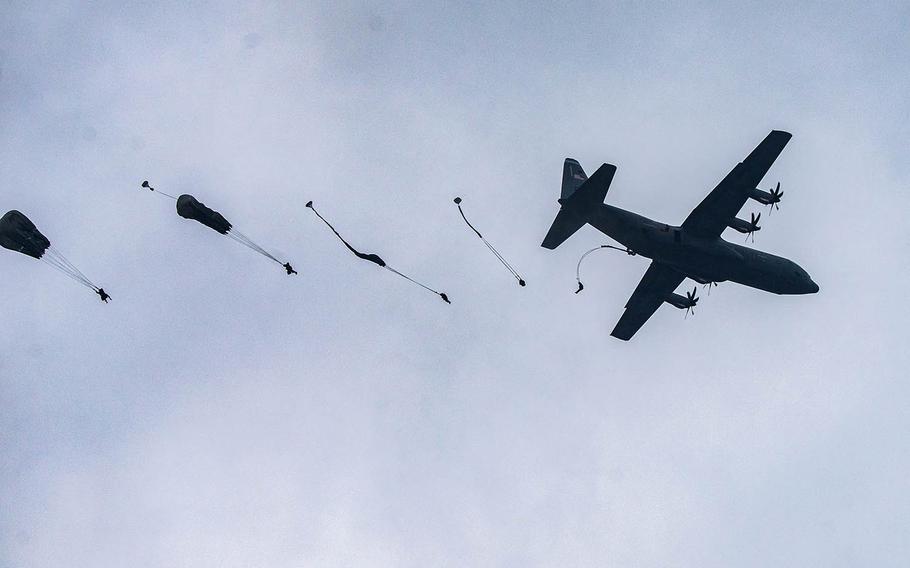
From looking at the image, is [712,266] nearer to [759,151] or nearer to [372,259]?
[759,151]

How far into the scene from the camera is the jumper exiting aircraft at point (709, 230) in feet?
147

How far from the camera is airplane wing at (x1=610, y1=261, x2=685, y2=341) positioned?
53719mm

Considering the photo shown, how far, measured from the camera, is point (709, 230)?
47562 millimetres

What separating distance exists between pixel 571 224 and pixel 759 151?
1267cm

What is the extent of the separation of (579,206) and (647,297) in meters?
14.7

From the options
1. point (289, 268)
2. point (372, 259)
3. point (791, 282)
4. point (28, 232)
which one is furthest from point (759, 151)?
point (28, 232)

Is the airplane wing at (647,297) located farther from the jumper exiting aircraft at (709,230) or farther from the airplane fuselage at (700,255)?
the airplane fuselage at (700,255)

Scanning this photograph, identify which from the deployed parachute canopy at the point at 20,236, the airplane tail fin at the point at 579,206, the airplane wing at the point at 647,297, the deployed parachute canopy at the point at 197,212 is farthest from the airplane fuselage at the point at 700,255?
the deployed parachute canopy at the point at 20,236

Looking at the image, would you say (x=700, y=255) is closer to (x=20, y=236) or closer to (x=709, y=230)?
(x=709, y=230)

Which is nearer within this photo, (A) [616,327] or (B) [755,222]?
(B) [755,222]

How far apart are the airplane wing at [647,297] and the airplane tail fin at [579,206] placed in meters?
11.4

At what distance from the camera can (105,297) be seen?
37.4 m

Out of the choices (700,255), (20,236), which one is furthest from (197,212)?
(700,255)

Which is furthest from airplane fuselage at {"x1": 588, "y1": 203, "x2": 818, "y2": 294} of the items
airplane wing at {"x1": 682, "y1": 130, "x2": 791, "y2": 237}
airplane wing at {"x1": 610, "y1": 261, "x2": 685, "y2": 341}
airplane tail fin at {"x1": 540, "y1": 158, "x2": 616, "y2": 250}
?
airplane wing at {"x1": 610, "y1": 261, "x2": 685, "y2": 341}
